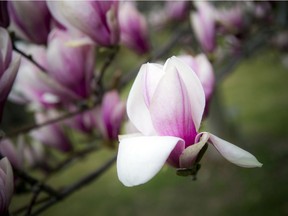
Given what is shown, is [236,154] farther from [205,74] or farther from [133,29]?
[133,29]

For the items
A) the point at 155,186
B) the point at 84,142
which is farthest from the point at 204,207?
the point at 84,142

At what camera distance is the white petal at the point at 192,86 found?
0.33 metres

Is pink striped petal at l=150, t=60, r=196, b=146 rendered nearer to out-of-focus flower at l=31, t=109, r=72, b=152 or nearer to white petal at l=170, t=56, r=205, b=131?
white petal at l=170, t=56, r=205, b=131

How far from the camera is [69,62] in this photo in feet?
1.71

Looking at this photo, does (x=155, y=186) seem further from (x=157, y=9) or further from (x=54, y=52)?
(x=54, y=52)

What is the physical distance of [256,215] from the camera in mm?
2180

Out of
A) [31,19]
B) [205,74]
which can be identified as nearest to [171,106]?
[205,74]

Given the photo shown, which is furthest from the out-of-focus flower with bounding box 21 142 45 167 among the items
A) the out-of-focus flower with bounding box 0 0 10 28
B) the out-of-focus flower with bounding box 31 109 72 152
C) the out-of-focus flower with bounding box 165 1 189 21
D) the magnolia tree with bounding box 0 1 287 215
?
the out-of-focus flower with bounding box 165 1 189 21

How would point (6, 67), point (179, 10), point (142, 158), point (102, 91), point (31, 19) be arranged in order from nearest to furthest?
1. point (142, 158)
2. point (6, 67)
3. point (31, 19)
4. point (102, 91)
5. point (179, 10)

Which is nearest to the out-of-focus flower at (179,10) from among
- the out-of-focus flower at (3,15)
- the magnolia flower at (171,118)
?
the out-of-focus flower at (3,15)

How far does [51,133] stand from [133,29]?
0.82 ft

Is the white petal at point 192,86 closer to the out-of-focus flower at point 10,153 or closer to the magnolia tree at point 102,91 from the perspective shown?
the magnolia tree at point 102,91

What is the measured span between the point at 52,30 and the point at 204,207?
6.91ft

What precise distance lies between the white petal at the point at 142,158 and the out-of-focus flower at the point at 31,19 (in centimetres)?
28
